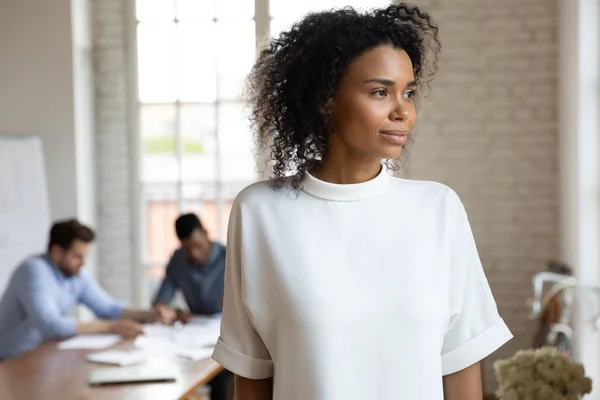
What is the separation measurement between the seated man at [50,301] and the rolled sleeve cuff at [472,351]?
319 centimetres

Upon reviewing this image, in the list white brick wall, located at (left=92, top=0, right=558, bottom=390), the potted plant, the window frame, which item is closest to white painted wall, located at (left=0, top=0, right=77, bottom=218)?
the window frame

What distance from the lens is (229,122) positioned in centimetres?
614

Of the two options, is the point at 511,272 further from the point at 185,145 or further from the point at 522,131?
the point at 185,145

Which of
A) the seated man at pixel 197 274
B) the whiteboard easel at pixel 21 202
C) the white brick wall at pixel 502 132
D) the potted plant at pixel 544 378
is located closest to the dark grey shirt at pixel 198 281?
the seated man at pixel 197 274

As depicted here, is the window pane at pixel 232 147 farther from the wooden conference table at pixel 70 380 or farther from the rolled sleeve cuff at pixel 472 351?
the rolled sleeve cuff at pixel 472 351

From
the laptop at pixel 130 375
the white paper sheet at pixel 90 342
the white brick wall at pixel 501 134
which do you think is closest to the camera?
the laptop at pixel 130 375

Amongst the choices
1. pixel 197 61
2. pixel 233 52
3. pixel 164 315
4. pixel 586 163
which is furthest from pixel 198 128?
pixel 586 163

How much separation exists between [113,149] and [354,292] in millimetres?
5014

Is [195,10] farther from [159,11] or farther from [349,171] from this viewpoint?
[349,171]

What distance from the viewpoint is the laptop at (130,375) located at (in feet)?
10.8

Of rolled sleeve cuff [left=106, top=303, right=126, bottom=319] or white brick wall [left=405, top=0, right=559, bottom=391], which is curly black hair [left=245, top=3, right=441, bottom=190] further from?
white brick wall [left=405, top=0, right=559, bottom=391]

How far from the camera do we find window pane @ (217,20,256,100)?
6.09m

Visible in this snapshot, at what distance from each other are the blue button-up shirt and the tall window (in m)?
1.70

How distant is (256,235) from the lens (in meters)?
1.35
